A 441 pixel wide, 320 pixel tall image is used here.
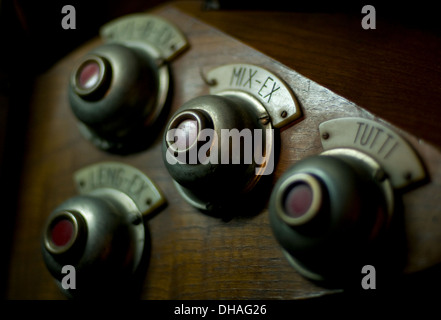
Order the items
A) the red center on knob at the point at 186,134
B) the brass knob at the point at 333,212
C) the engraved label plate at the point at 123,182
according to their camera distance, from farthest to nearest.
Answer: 1. the engraved label plate at the point at 123,182
2. the red center on knob at the point at 186,134
3. the brass knob at the point at 333,212

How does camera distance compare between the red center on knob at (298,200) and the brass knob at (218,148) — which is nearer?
the red center on knob at (298,200)

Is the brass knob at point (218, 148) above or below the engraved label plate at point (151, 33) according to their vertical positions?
below

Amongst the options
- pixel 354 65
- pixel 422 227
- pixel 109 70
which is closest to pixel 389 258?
pixel 422 227

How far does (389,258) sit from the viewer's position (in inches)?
24.6

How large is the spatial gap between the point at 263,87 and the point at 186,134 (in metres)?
0.18

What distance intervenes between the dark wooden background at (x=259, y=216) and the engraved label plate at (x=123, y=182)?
22 mm

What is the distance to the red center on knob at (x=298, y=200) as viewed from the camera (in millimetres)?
595

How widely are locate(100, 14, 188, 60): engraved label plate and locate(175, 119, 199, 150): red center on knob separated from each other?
10.9 inches

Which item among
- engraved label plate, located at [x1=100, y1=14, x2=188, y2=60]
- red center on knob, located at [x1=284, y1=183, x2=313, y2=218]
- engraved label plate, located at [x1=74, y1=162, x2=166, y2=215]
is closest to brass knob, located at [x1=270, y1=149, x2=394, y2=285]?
red center on knob, located at [x1=284, y1=183, x2=313, y2=218]

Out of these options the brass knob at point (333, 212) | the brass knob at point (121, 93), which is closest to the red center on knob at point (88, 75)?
the brass knob at point (121, 93)

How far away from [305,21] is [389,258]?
20.0 inches

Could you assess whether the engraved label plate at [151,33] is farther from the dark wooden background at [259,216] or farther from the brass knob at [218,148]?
the brass knob at [218,148]

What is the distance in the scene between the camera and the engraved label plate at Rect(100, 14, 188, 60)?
940 millimetres
